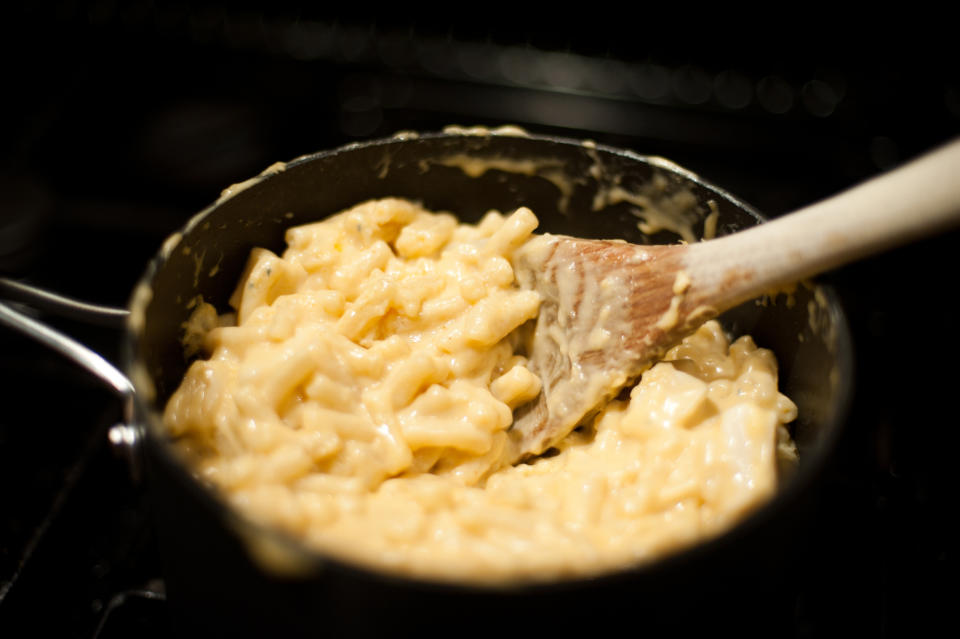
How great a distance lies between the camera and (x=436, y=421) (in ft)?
3.76

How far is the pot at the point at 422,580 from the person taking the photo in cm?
73

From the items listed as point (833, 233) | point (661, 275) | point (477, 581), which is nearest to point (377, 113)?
point (661, 275)

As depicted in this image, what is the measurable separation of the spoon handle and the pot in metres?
0.08

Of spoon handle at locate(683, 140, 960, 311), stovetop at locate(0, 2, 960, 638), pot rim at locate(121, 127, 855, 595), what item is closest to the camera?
pot rim at locate(121, 127, 855, 595)

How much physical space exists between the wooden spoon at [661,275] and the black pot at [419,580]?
0.32ft

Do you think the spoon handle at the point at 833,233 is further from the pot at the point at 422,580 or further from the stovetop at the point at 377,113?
the stovetop at the point at 377,113

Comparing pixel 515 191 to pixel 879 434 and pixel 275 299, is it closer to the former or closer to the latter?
pixel 275 299

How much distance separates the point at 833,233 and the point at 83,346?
0.94 metres

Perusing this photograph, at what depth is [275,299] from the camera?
1.26m

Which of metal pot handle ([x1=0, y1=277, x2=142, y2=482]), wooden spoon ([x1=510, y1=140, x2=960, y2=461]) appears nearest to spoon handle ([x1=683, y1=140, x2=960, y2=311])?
wooden spoon ([x1=510, y1=140, x2=960, y2=461])

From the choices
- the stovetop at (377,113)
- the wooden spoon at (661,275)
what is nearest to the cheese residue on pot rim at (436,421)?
the wooden spoon at (661,275)

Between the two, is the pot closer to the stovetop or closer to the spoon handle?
the spoon handle

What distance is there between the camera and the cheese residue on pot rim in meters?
0.94

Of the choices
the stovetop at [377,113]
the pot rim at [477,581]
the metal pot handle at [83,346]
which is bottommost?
the pot rim at [477,581]
